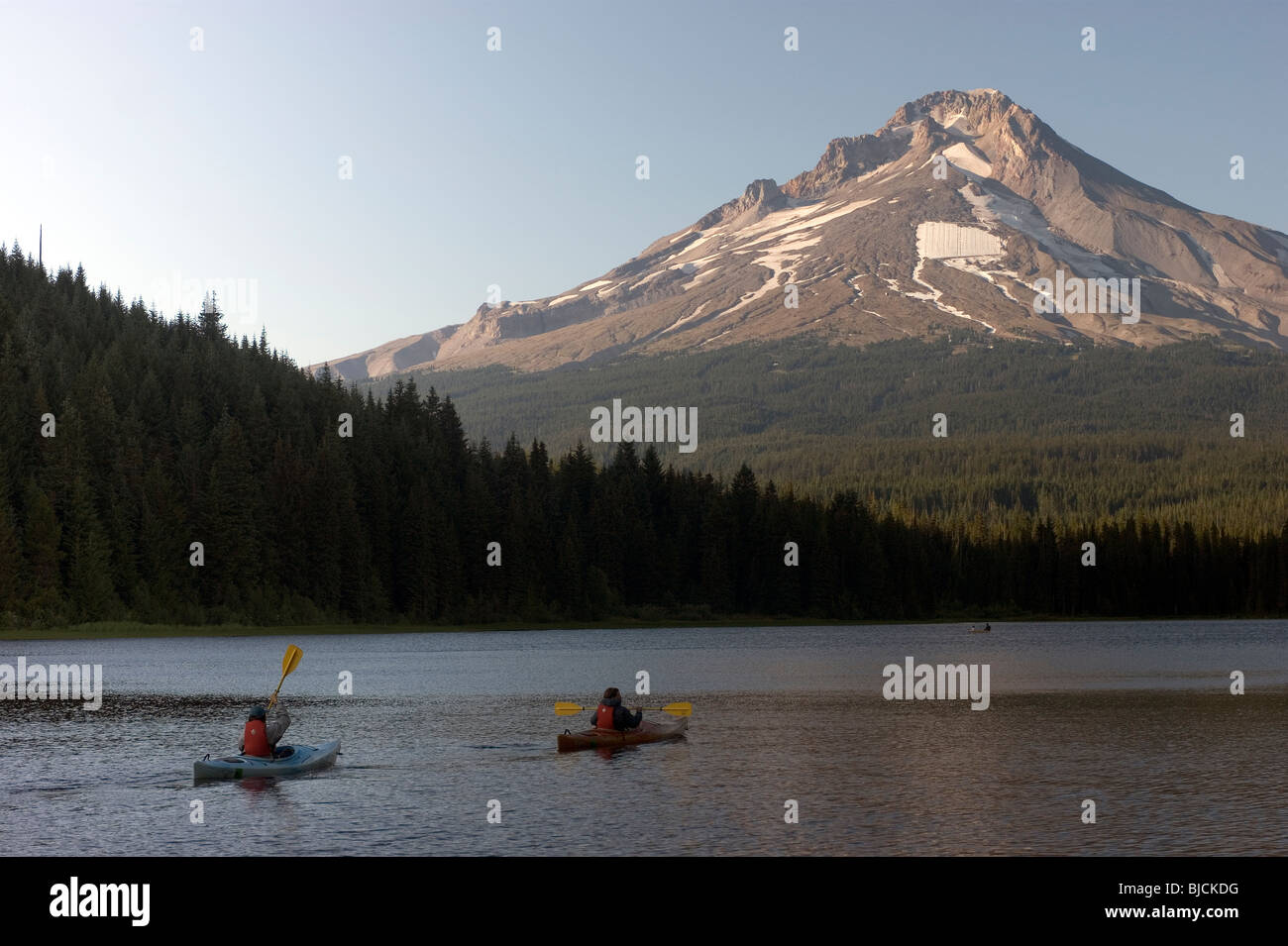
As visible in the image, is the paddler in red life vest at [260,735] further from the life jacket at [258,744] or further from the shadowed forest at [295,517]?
the shadowed forest at [295,517]

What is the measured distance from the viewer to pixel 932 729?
214ft

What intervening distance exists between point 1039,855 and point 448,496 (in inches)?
5855

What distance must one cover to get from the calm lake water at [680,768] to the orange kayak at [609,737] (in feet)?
2.66

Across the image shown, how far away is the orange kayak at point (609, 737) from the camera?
5725 centimetres

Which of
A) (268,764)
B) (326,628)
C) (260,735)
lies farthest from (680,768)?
(326,628)

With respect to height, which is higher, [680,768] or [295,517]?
[295,517]

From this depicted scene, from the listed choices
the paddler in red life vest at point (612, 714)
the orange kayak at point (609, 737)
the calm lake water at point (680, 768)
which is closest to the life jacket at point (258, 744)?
the calm lake water at point (680, 768)

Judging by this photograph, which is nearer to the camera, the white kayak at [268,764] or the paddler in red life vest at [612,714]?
the white kayak at [268,764]

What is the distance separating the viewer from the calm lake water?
38.7 m

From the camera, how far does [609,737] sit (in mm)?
58062

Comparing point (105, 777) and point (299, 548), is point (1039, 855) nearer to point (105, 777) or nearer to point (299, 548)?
point (105, 777)

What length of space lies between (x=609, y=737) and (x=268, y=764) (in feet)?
48.6

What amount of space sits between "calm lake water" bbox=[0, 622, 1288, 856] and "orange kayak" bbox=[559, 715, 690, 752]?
31.9 inches

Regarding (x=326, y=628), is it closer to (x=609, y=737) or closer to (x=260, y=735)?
(x=609, y=737)
